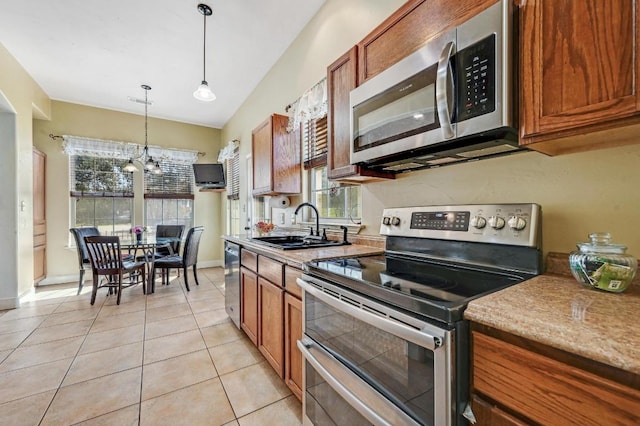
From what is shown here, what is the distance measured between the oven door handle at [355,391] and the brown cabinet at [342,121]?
0.98 metres

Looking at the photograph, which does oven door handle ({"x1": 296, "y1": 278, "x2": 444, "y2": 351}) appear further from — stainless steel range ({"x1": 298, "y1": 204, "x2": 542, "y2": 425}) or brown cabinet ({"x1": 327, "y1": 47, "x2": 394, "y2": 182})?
brown cabinet ({"x1": 327, "y1": 47, "x2": 394, "y2": 182})

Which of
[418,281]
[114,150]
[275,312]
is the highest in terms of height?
[114,150]

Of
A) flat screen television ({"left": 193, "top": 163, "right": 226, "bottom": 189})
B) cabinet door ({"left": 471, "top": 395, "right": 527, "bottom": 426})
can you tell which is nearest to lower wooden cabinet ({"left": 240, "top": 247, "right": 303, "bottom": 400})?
cabinet door ({"left": 471, "top": 395, "right": 527, "bottom": 426})

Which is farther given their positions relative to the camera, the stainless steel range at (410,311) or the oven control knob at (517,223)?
the oven control knob at (517,223)

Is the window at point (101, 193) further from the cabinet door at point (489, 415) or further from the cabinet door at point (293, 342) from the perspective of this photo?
the cabinet door at point (489, 415)

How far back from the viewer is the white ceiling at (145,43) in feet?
8.38

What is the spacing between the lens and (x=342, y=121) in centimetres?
174

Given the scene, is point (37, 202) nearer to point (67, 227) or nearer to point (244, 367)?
point (67, 227)

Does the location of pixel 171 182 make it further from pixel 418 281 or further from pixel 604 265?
pixel 604 265

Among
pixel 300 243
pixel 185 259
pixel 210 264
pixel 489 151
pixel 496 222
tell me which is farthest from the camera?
pixel 210 264

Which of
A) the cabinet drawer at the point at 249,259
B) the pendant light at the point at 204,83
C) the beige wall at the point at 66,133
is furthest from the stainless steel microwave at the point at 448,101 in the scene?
the beige wall at the point at 66,133

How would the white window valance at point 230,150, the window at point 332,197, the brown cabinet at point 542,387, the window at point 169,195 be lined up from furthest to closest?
the window at point 169,195 < the white window valance at point 230,150 < the window at point 332,197 < the brown cabinet at point 542,387

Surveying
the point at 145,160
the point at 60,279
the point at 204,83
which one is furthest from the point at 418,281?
the point at 60,279

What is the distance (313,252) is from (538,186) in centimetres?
117
